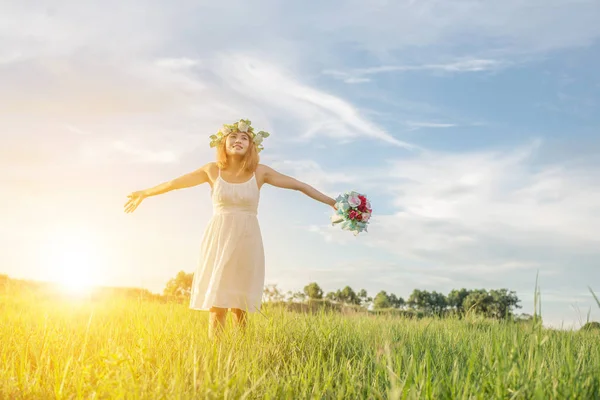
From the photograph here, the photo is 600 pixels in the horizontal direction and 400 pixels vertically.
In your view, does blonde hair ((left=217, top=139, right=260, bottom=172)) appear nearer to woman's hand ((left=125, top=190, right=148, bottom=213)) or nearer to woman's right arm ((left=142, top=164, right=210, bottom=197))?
woman's right arm ((left=142, top=164, right=210, bottom=197))

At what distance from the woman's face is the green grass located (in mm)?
2238

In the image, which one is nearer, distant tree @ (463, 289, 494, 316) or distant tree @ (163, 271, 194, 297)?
distant tree @ (463, 289, 494, 316)

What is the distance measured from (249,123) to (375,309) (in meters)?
3.19

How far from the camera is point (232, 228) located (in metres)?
6.69

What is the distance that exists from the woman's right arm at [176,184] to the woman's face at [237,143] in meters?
0.33

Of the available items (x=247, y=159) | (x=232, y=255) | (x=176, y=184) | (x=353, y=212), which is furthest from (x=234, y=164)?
(x=353, y=212)

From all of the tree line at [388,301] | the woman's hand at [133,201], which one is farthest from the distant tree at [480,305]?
the woman's hand at [133,201]

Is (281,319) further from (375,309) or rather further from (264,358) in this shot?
(375,309)

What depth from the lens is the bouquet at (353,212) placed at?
7.04 meters

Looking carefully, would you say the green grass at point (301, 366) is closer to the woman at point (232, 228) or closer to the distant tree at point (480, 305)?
the distant tree at point (480, 305)

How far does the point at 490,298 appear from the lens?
1753cm

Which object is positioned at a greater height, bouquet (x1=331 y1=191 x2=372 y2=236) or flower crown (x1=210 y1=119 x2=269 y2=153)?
flower crown (x1=210 y1=119 x2=269 y2=153)

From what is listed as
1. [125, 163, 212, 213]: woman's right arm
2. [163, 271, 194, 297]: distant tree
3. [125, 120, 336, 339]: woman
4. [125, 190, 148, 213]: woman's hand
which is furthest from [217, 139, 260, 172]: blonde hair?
[163, 271, 194, 297]: distant tree

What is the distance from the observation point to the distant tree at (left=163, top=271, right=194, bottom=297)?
11839 millimetres
